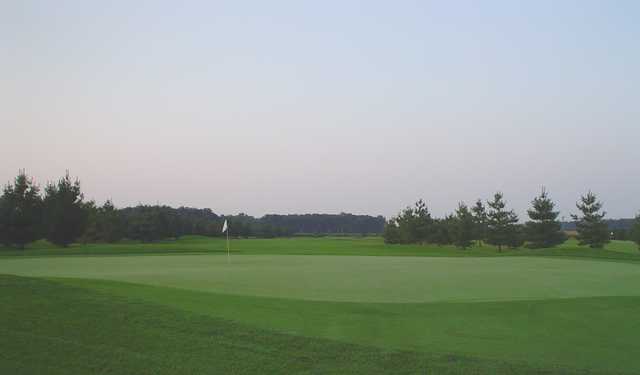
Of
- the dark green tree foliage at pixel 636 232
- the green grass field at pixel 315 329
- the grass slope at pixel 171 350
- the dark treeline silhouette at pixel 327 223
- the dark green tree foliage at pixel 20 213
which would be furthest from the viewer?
the dark treeline silhouette at pixel 327 223

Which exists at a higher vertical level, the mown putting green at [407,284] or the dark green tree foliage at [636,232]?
the dark green tree foliage at [636,232]

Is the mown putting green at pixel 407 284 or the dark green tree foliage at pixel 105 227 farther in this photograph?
the dark green tree foliage at pixel 105 227

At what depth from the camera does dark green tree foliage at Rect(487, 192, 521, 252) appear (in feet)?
176

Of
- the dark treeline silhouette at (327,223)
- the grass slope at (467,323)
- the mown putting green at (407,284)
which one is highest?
the dark treeline silhouette at (327,223)

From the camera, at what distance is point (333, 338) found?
756cm

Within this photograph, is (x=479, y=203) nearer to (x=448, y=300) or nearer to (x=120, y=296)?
(x=448, y=300)

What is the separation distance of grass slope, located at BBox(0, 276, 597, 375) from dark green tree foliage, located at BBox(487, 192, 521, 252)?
5002 cm

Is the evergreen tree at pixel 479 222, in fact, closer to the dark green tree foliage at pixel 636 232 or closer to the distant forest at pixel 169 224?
the distant forest at pixel 169 224

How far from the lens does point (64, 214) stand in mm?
44219

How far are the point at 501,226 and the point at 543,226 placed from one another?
168 inches

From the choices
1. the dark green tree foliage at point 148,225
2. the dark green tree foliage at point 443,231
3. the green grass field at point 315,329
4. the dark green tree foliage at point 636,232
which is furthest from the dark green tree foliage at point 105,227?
the dark green tree foliage at point 636,232

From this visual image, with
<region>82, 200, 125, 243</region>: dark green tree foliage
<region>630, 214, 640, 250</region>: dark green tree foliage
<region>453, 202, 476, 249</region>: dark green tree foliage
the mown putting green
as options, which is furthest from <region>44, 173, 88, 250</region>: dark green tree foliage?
<region>630, 214, 640, 250</region>: dark green tree foliage

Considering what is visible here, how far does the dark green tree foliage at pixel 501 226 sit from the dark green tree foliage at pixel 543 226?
2114 millimetres

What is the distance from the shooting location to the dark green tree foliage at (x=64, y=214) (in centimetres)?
4384
